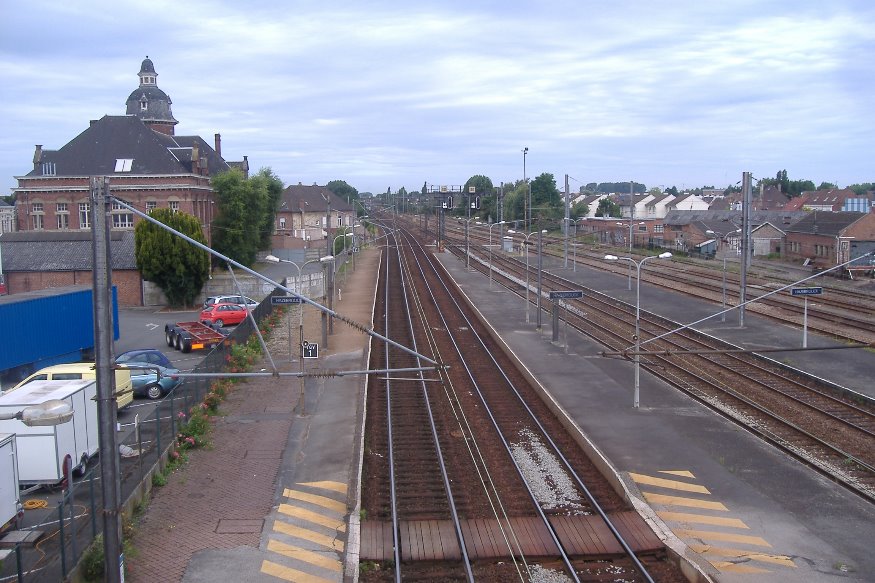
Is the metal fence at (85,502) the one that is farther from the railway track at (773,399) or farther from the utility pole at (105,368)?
the railway track at (773,399)

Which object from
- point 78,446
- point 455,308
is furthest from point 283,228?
point 78,446

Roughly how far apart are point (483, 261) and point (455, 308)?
26.7 m

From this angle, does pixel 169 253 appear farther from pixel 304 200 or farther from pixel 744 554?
pixel 304 200

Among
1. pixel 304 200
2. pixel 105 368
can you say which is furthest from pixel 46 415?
pixel 304 200

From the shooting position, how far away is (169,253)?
41125mm

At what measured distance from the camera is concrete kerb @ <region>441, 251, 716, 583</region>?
456 inches

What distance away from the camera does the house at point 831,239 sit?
182 feet

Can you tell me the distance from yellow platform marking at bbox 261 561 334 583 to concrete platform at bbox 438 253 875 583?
18.3ft

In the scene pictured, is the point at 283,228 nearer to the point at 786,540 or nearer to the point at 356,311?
the point at 356,311

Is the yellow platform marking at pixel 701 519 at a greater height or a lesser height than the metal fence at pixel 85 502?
lesser

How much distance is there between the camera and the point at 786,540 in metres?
12.8

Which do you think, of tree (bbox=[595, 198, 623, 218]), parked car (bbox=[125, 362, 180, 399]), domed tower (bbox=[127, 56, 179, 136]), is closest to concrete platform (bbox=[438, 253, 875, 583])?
parked car (bbox=[125, 362, 180, 399])

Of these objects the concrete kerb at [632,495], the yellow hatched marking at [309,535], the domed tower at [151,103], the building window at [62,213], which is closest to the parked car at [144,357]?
the concrete kerb at [632,495]

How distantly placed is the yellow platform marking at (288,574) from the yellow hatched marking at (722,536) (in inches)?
226
